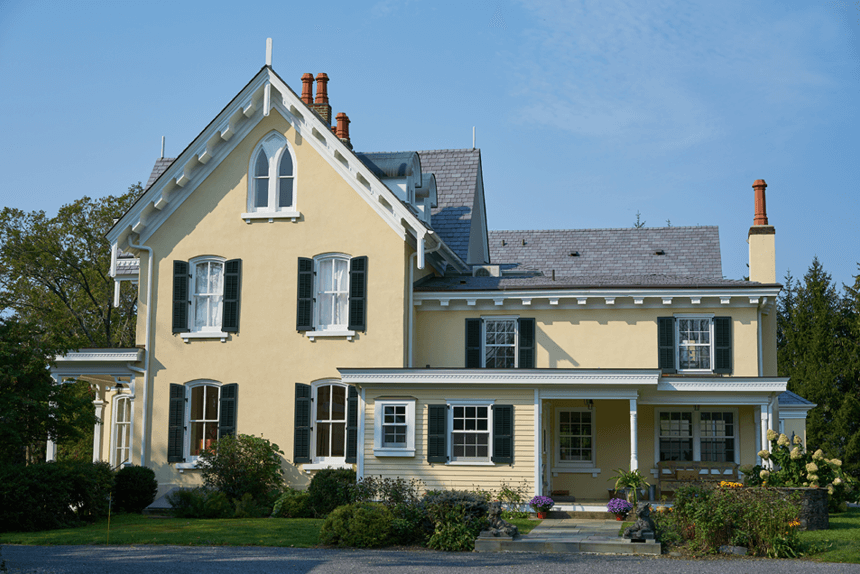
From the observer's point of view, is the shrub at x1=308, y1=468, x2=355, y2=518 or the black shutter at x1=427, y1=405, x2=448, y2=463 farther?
the black shutter at x1=427, y1=405, x2=448, y2=463

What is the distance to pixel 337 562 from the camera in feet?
41.3

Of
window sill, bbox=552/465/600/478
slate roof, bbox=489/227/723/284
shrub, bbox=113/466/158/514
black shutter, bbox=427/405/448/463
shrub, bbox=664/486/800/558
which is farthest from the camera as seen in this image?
slate roof, bbox=489/227/723/284

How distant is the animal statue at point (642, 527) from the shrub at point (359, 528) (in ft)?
12.7

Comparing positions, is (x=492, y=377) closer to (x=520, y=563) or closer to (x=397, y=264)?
(x=397, y=264)

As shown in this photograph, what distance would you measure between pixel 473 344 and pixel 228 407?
638cm

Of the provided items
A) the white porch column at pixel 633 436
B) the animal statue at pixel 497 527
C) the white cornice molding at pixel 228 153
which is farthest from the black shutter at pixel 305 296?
the animal statue at pixel 497 527

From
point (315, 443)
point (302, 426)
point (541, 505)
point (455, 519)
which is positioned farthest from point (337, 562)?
point (302, 426)

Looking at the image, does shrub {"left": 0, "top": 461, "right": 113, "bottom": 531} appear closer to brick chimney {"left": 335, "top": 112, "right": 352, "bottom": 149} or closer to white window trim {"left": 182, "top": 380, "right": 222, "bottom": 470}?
white window trim {"left": 182, "top": 380, "right": 222, "bottom": 470}

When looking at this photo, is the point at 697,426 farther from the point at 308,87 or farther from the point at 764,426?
the point at 308,87

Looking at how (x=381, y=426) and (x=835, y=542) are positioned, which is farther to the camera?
(x=381, y=426)

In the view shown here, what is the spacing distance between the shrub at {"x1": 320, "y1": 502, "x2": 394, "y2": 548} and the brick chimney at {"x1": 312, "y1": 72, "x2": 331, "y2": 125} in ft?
47.2

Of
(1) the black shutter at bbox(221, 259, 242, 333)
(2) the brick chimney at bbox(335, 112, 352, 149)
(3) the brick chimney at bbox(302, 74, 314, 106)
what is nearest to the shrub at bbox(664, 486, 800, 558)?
(1) the black shutter at bbox(221, 259, 242, 333)

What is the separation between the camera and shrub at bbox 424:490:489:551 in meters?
14.0

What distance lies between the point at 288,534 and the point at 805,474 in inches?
383
